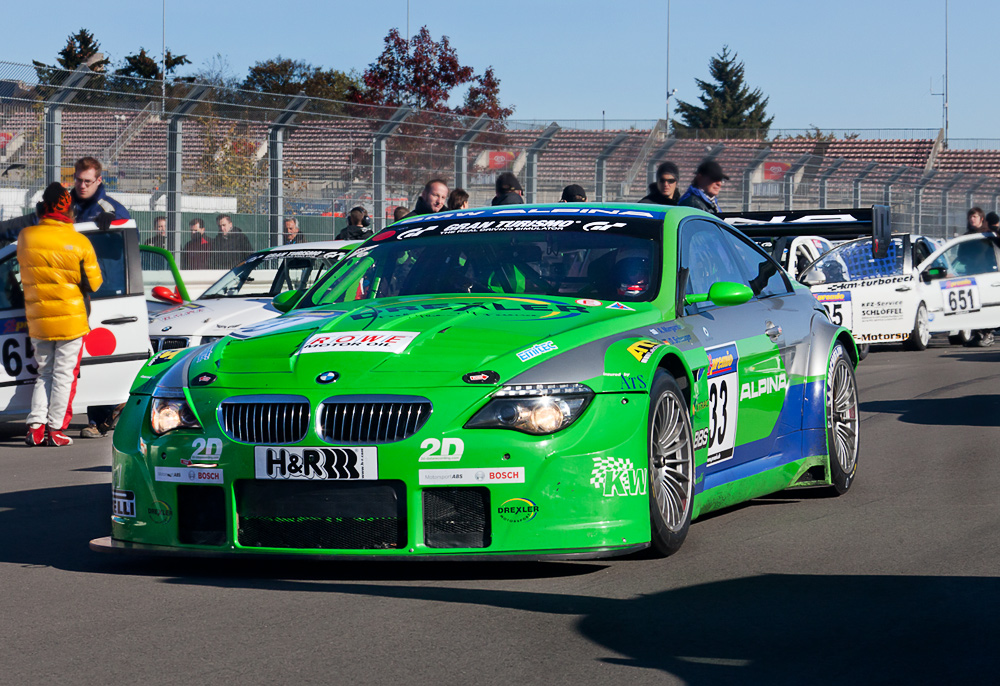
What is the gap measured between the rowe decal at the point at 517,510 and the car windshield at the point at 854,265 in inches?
494

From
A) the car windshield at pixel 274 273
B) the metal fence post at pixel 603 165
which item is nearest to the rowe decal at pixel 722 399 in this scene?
the car windshield at pixel 274 273

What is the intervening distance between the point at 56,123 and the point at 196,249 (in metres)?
2.37

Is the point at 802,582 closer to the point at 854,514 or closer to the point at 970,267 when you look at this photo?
the point at 854,514

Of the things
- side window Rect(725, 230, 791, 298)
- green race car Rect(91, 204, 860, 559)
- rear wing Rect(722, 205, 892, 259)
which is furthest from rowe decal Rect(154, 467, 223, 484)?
rear wing Rect(722, 205, 892, 259)

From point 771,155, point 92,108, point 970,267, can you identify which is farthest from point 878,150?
point 92,108

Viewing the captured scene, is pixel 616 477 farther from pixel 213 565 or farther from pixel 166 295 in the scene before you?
pixel 166 295

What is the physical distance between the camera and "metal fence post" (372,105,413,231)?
65.6ft

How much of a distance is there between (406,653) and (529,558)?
990 mm

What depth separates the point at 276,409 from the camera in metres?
5.28

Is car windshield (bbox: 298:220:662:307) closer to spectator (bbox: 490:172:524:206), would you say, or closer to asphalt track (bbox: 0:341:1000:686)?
asphalt track (bbox: 0:341:1000:686)

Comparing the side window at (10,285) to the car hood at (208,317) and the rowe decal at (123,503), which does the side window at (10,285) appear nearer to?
the car hood at (208,317)

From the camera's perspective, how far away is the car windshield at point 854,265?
17516 millimetres

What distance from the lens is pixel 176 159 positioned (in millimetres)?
17516

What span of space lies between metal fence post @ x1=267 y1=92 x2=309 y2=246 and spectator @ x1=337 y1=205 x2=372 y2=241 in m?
1.34
